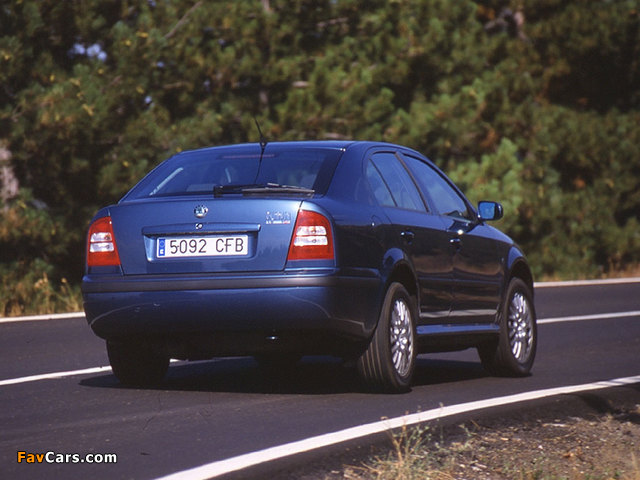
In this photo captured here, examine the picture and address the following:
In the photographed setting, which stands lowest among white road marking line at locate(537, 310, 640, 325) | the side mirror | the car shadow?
white road marking line at locate(537, 310, 640, 325)

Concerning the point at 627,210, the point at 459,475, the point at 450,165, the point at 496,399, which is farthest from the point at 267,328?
the point at 627,210

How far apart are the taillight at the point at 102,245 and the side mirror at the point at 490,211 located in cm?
316

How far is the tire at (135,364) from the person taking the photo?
8.74 metres

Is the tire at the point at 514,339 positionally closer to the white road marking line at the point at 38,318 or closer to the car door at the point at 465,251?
the car door at the point at 465,251

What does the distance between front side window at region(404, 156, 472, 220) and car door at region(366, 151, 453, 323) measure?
0.20 metres

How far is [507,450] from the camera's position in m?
6.47

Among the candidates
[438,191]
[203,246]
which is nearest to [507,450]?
[203,246]

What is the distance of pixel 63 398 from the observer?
327 inches

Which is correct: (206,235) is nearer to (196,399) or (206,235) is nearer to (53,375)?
(196,399)

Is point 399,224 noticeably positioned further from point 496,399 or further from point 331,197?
point 496,399

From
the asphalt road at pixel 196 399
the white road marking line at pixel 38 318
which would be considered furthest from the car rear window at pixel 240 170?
the white road marking line at pixel 38 318

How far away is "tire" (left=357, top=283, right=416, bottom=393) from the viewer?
26.9ft

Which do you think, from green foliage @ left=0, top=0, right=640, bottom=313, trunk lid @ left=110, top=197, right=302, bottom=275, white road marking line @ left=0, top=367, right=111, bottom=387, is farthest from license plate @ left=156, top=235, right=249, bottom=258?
green foliage @ left=0, top=0, right=640, bottom=313

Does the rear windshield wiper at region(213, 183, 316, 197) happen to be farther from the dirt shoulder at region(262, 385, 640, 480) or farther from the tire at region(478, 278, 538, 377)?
the tire at region(478, 278, 538, 377)
